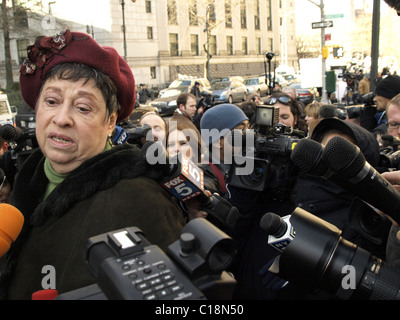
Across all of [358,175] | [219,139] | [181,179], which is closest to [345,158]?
[358,175]

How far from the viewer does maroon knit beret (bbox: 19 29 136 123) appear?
153 centimetres

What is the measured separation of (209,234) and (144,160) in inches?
28.1

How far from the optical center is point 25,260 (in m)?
1.43

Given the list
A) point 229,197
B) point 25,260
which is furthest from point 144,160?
point 229,197

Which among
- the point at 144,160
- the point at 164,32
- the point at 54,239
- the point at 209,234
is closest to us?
the point at 209,234

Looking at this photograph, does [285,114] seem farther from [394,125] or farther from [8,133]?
[8,133]

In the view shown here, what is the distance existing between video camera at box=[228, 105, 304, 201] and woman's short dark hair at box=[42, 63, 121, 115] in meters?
1.45

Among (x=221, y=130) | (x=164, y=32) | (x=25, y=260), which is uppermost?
(x=164, y=32)

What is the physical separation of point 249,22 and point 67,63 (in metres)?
50.8

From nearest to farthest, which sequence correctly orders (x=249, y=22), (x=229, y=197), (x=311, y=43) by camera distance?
(x=229, y=197) → (x=249, y=22) → (x=311, y=43)

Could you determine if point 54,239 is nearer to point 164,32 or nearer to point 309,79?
point 309,79

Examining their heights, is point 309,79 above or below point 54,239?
above

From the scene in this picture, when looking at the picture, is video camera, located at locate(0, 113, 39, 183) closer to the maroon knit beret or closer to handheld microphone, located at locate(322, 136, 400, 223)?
the maroon knit beret

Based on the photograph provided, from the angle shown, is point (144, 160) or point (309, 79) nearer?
point (144, 160)
